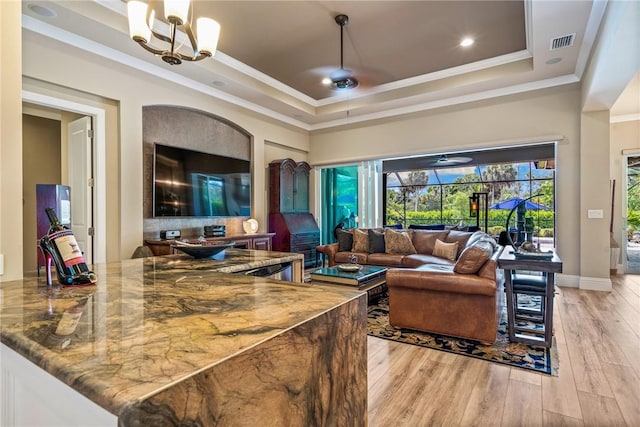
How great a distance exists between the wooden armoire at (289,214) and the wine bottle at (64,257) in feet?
15.8

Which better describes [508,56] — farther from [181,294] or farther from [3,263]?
[3,263]

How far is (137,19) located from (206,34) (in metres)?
0.47

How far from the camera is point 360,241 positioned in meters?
5.82

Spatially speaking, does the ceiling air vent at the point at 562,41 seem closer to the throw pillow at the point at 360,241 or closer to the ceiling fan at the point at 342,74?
the ceiling fan at the point at 342,74

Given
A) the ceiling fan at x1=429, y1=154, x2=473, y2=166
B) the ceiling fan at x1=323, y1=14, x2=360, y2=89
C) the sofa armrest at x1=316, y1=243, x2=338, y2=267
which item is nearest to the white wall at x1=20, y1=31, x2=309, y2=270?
the ceiling fan at x1=323, y1=14, x2=360, y2=89

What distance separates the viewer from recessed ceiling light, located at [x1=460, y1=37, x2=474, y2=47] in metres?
4.12

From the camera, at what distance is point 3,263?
1612mm

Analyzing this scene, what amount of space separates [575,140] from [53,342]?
6168mm

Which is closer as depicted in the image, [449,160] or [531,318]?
[531,318]

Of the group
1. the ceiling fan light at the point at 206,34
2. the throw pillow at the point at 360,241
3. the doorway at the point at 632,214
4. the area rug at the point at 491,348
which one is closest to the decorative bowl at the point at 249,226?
the throw pillow at the point at 360,241

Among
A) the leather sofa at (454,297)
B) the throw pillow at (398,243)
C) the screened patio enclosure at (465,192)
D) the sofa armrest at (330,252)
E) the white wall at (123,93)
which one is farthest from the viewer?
the screened patio enclosure at (465,192)

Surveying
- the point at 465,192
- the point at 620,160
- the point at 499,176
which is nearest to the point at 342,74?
the point at 465,192

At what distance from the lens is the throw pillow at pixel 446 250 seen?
505 cm

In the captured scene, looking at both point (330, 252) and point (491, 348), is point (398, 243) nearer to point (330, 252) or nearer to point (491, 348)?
point (330, 252)
